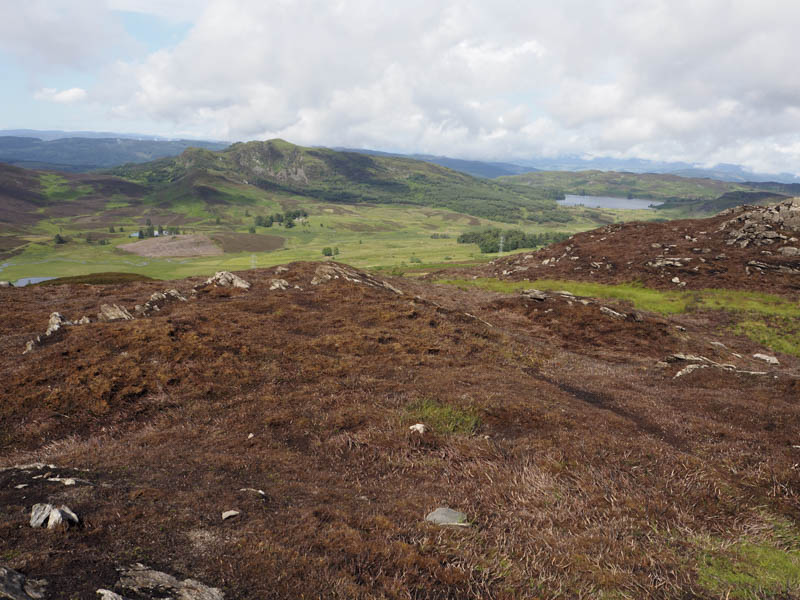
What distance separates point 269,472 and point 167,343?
13.6m

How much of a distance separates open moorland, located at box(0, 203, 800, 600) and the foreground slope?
0.07 m

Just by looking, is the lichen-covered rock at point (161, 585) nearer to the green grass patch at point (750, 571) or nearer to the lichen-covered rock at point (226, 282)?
the green grass patch at point (750, 571)

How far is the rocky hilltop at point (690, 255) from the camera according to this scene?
201ft

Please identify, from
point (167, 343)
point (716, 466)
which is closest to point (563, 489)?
point (716, 466)

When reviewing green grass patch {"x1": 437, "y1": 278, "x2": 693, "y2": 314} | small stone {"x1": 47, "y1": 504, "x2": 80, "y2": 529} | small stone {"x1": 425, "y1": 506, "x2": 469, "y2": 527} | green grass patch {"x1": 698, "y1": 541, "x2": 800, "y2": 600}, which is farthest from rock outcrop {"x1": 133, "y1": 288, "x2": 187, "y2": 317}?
green grass patch {"x1": 437, "y1": 278, "x2": 693, "y2": 314}

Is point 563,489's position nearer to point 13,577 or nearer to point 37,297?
point 13,577

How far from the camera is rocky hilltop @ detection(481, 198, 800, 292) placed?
6122 cm

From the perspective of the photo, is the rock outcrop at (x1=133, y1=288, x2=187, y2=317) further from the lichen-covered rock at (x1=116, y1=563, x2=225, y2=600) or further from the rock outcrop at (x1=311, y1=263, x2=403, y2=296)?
the lichen-covered rock at (x1=116, y1=563, x2=225, y2=600)

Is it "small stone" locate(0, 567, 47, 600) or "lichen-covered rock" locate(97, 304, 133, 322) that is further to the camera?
"lichen-covered rock" locate(97, 304, 133, 322)

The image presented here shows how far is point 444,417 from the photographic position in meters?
16.4

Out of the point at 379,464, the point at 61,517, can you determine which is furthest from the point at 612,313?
the point at 61,517

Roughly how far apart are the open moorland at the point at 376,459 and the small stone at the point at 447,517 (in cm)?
31

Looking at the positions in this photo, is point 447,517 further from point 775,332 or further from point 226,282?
point 775,332

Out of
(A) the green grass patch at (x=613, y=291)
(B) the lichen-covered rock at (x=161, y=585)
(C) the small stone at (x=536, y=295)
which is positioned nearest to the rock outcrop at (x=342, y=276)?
(C) the small stone at (x=536, y=295)
